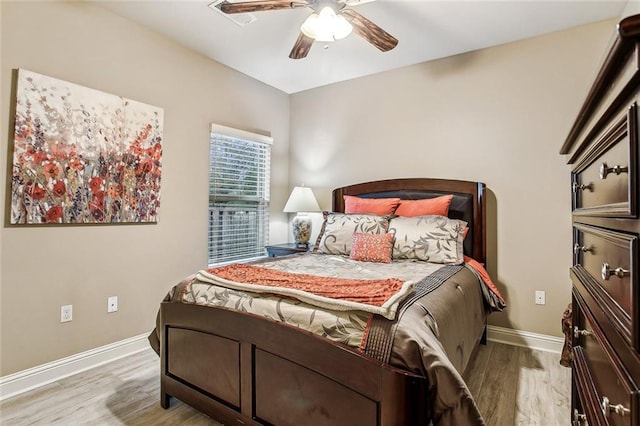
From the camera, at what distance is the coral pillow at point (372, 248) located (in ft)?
8.52

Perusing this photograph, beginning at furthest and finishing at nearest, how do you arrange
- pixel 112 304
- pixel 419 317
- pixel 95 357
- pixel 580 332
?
pixel 112 304 → pixel 95 357 → pixel 419 317 → pixel 580 332

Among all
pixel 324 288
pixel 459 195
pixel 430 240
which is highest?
pixel 459 195

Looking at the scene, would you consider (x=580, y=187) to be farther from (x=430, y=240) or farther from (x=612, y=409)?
(x=430, y=240)

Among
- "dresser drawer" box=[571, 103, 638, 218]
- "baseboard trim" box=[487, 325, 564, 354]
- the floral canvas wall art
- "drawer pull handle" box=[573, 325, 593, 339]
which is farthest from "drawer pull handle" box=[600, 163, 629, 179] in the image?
the floral canvas wall art

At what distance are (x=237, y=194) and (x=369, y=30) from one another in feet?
7.27

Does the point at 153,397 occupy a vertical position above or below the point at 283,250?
below

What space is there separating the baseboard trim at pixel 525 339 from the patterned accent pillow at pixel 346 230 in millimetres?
1398

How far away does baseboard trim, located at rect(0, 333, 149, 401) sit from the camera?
2119 millimetres

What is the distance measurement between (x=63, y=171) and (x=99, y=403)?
152 cm

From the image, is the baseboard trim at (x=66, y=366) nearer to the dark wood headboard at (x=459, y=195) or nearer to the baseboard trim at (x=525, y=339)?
the dark wood headboard at (x=459, y=195)

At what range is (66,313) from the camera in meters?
2.40

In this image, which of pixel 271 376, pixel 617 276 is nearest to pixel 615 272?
pixel 617 276

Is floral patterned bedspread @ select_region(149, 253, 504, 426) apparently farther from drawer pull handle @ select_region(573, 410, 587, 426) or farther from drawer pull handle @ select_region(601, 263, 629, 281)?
drawer pull handle @ select_region(601, 263, 629, 281)

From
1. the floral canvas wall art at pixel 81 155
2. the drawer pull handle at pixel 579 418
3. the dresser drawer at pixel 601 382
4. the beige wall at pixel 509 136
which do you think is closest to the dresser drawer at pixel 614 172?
the dresser drawer at pixel 601 382
